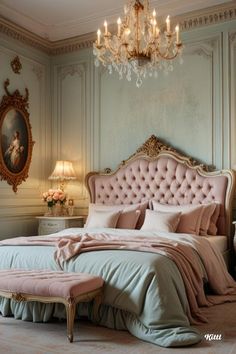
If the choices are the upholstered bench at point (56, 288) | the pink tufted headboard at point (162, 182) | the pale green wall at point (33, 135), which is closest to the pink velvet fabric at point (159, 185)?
the pink tufted headboard at point (162, 182)

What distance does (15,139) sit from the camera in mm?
5746

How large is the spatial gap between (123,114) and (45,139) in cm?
132

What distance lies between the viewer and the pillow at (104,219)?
4.96 m

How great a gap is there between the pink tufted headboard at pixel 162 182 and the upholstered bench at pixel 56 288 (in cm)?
229

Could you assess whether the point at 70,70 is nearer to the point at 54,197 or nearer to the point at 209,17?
the point at 54,197

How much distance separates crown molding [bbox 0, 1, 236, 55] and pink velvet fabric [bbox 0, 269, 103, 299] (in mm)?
3704

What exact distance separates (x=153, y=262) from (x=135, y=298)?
0.29 metres

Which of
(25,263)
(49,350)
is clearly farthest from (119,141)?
(49,350)

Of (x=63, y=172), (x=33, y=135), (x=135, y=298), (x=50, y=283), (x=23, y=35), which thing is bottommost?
(x=135, y=298)

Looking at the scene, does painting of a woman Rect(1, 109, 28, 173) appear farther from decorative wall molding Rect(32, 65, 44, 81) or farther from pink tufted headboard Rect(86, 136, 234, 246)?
pink tufted headboard Rect(86, 136, 234, 246)

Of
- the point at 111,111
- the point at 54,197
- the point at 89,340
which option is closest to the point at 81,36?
the point at 111,111

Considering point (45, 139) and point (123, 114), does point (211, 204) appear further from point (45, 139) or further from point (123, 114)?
point (45, 139)

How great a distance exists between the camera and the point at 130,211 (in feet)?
16.8

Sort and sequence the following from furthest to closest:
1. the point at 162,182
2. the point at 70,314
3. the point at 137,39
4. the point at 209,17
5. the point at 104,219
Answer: the point at 162,182
the point at 209,17
the point at 104,219
the point at 137,39
the point at 70,314
